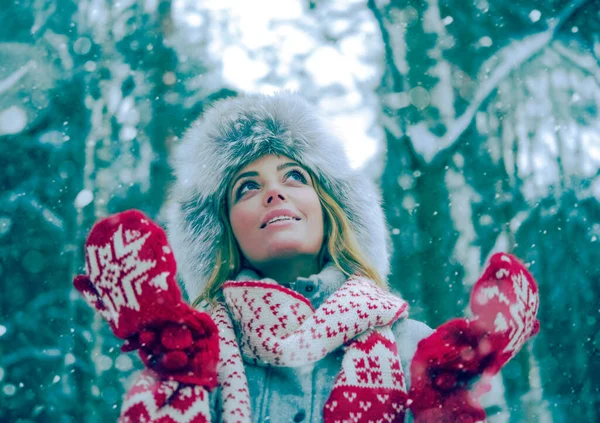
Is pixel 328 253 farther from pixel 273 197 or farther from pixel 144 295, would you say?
pixel 144 295

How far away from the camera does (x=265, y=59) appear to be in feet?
14.3

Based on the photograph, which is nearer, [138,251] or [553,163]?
[138,251]

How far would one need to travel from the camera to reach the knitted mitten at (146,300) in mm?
1011

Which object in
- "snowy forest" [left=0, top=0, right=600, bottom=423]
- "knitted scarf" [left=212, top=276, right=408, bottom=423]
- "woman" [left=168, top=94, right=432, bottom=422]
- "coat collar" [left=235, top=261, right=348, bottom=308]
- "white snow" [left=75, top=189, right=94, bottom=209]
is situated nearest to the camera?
"knitted scarf" [left=212, top=276, right=408, bottom=423]

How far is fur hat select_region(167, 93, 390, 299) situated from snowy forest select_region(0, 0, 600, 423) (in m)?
1.95

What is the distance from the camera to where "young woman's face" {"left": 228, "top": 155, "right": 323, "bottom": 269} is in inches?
56.2

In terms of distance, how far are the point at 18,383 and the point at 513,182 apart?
369cm

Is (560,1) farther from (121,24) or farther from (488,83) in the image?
(121,24)

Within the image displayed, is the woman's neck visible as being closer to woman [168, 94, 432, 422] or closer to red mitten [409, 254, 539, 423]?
woman [168, 94, 432, 422]

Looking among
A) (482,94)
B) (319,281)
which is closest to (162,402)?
(319,281)

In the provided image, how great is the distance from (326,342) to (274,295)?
0.62 feet

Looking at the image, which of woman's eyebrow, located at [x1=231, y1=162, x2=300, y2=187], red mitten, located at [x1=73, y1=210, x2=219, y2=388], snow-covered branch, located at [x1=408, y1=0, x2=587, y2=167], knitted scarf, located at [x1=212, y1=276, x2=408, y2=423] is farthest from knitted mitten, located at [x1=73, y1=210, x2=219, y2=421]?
snow-covered branch, located at [x1=408, y1=0, x2=587, y2=167]

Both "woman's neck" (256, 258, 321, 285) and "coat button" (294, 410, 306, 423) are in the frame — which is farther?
"woman's neck" (256, 258, 321, 285)

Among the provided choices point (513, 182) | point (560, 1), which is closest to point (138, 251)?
point (513, 182)
